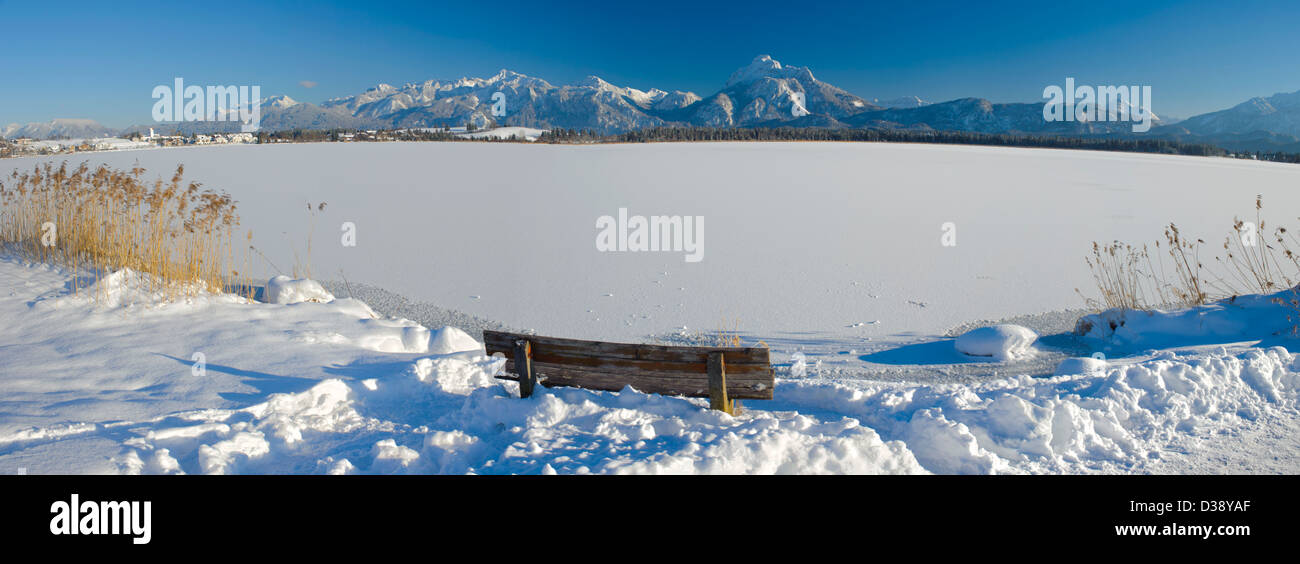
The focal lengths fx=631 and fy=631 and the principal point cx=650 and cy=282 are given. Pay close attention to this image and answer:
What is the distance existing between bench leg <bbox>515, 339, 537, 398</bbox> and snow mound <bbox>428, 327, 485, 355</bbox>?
1.63 metres

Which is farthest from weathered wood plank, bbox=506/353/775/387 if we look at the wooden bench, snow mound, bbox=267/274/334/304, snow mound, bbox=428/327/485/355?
snow mound, bbox=267/274/334/304

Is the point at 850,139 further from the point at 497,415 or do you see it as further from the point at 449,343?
the point at 497,415

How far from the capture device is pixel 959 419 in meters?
3.93

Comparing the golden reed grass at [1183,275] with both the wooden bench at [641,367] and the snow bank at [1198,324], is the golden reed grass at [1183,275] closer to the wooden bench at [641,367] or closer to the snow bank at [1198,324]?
the snow bank at [1198,324]

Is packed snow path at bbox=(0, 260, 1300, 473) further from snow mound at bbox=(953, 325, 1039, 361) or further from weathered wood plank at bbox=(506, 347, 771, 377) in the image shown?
snow mound at bbox=(953, 325, 1039, 361)

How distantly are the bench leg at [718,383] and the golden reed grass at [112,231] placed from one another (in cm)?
593

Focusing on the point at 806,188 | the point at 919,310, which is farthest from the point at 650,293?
the point at 806,188

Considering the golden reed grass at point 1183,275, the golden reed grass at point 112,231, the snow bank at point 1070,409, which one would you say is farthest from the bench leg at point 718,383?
the golden reed grass at point 112,231

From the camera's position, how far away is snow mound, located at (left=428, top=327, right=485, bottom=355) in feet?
18.7

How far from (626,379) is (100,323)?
519cm

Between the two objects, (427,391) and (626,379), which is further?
(427,391)

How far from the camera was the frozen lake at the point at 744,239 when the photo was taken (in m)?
7.32
